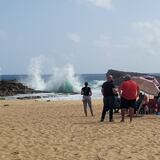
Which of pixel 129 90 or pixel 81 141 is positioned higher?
pixel 129 90

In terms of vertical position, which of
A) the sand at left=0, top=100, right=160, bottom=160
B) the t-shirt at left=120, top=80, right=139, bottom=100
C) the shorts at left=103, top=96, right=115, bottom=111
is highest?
the t-shirt at left=120, top=80, right=139, bottom=100

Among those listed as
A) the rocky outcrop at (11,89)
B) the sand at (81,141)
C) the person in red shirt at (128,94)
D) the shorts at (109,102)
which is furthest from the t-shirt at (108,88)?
the rocky outcrop at (11,89)

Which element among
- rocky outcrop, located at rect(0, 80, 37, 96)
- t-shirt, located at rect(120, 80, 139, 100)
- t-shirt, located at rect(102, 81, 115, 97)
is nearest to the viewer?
t-shirt, located at rect(120, 80, 139, 100)

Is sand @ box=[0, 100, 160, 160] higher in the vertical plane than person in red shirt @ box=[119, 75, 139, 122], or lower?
lower

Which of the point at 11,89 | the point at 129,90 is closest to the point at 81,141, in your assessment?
the point at 129,90

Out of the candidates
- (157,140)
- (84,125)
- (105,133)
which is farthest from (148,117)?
(157,140)

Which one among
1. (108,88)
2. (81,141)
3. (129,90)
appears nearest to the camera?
(81,141)

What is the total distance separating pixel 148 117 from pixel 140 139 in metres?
6.31

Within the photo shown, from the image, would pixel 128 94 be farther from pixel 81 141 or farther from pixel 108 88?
pixel 81 141

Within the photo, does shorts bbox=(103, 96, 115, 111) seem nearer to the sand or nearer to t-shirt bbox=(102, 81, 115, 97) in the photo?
t-shirt bbox=(102, 81, 115, 97)

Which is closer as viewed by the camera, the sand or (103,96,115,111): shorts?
the sand

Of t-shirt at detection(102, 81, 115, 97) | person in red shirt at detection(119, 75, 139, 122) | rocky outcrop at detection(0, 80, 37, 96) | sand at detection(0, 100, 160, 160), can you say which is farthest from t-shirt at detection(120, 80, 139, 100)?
rocky outcrop at detection(0, 80, 37, 96)

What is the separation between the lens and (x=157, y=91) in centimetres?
1905

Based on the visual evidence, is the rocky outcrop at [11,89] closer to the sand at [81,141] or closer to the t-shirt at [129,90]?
the t-shirt at [129,90]
